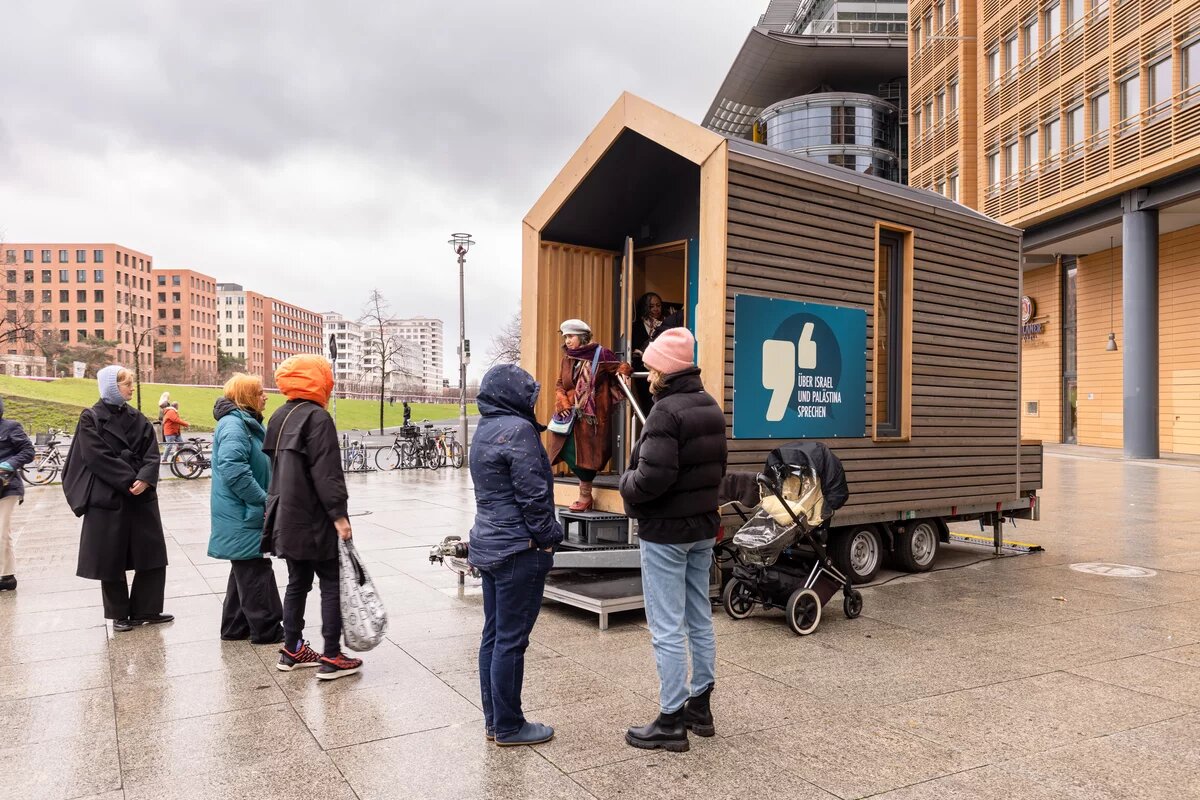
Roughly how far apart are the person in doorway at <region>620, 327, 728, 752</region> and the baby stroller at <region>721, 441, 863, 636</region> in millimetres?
1912

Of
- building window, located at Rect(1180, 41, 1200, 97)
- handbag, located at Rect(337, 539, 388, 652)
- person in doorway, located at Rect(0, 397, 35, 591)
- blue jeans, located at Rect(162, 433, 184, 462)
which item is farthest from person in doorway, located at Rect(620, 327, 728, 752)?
building window, located at Rect(1180, 41, 1200, 97)

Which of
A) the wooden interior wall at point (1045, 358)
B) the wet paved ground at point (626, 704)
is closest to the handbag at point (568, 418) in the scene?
the wet paved ground at point (626, 704)

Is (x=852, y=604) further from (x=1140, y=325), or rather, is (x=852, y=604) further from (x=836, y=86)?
(x=836, y=86)

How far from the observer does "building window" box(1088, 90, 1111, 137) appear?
25.2m

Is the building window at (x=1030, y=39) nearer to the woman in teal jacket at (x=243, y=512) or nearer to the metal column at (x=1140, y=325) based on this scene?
the metal column at (x=1140, y=325)

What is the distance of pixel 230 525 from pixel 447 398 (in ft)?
355

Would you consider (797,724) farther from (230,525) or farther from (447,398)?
(447,398)

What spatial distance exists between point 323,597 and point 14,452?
4133mm

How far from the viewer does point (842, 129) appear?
48156 mm

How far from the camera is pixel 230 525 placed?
220 inches

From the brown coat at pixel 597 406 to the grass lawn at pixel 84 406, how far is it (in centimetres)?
3348

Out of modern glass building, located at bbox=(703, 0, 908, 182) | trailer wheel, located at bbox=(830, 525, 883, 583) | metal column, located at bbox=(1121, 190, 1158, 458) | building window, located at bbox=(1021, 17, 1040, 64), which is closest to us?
trailer wheel, located at bbox=(830, 525, 883, 583)

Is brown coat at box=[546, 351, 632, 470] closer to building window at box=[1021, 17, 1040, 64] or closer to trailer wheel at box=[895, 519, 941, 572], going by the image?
trailer wheel at box=[895, 519, 941, 572]

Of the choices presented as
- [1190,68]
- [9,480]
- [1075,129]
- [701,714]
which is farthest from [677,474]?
[1075,129]
